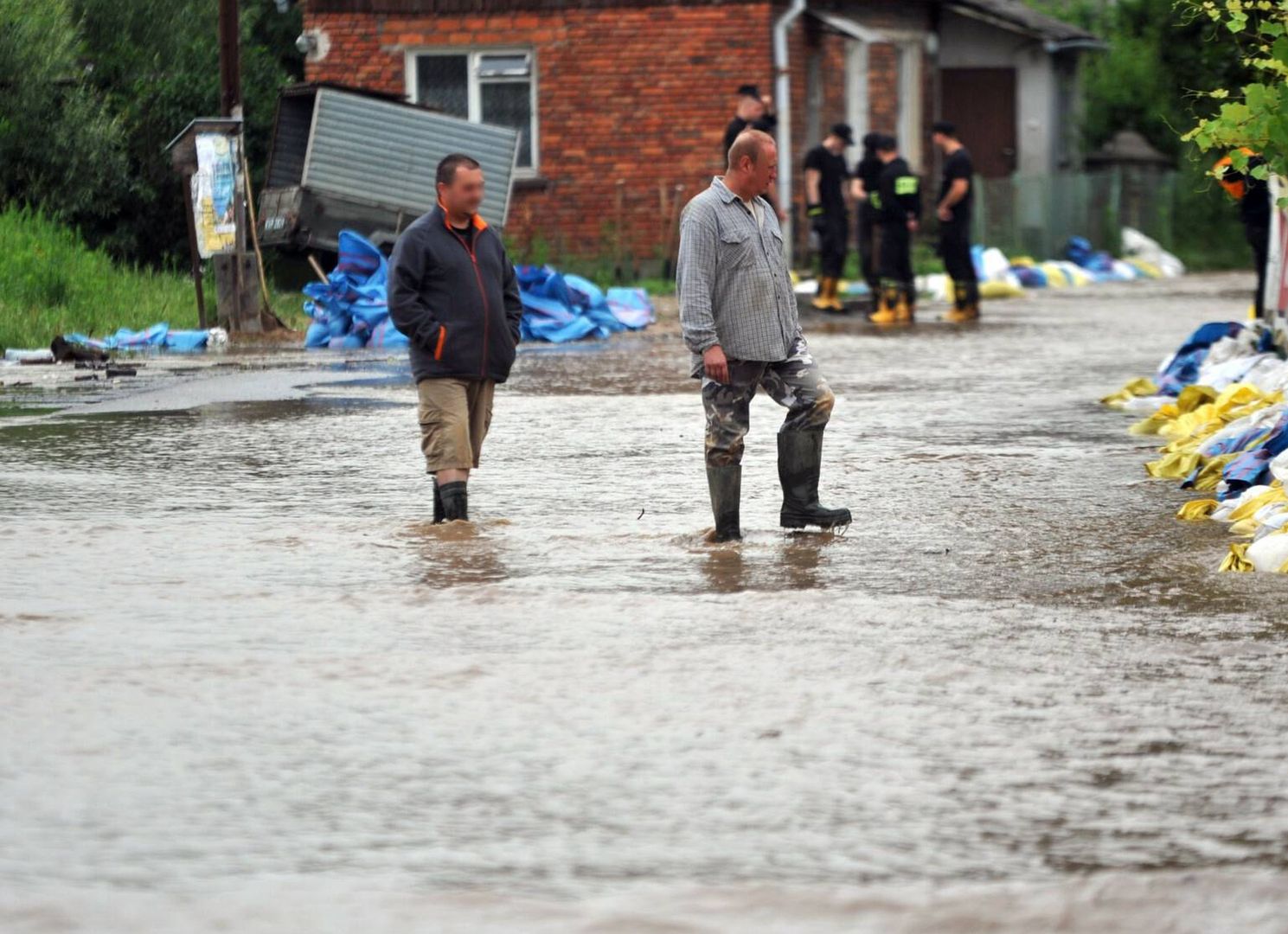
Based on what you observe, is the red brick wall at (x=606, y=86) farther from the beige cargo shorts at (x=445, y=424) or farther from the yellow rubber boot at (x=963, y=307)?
the beige cargo shorts at (x=445, y=424)

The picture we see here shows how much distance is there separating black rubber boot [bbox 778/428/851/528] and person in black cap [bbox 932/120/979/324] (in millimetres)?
13728

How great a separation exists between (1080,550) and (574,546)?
80.1 inches

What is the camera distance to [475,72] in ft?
94.5

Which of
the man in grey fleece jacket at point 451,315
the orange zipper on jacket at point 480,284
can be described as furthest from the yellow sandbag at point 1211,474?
the orange zipper on jacket at point 480,284

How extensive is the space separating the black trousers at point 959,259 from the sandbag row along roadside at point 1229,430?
24.8 ft

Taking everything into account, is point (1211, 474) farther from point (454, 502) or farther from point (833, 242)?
point (833, 242)

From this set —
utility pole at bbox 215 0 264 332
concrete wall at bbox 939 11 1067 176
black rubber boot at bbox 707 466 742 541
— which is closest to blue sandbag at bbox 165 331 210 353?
utility pole at bbox 215 0 264 332

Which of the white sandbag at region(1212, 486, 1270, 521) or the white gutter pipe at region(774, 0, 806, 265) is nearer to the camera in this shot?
the white sandbag at region(1212, 486, 1270, 521)

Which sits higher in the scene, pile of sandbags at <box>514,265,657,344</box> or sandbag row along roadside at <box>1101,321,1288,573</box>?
pile of sandbags at <box>514,265,657,344</box>

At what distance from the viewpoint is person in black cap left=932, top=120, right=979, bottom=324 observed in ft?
75.8

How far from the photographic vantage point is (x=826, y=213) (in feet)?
79.8

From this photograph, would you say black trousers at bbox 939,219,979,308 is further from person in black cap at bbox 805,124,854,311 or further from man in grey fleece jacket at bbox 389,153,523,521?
man in grey fleece jacket at bbox 389,153,523,521

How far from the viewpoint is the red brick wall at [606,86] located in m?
Result: 28.4

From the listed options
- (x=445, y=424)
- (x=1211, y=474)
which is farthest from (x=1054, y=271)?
(x=445, y=424)
